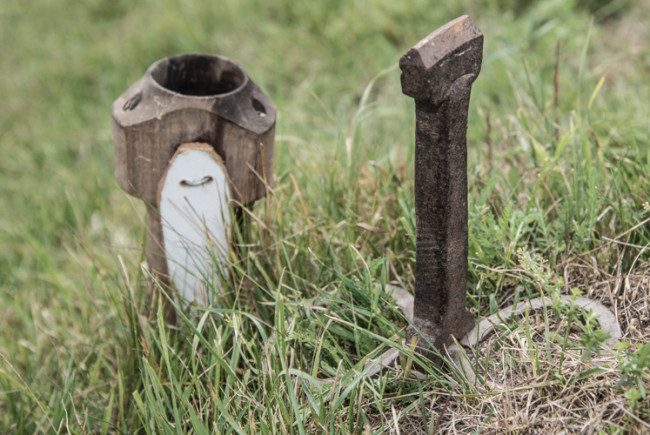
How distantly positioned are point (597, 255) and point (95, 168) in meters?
2.65


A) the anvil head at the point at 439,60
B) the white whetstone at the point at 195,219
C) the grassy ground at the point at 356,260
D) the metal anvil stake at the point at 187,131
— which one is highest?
the anvil head at the point at 439,60

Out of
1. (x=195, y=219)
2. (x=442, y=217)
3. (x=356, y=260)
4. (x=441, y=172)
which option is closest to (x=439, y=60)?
(x=441, y=172)

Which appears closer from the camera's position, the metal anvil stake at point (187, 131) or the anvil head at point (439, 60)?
the anvil head at point (439, 60)

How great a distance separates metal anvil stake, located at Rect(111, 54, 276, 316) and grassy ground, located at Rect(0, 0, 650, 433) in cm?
15

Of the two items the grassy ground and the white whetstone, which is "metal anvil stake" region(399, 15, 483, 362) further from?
the white whetstone

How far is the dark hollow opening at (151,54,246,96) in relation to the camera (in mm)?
1883

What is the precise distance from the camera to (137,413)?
1.73 meters

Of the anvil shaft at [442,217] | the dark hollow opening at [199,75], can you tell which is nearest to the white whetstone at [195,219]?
the dark hollow opening at [199,75]

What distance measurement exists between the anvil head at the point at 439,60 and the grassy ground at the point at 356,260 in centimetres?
45

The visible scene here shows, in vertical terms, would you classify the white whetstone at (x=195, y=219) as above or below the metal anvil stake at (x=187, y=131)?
below

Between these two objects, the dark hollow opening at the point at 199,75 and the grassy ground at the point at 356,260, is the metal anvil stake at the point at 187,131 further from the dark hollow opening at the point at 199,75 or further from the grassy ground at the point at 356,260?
the grassy ground at the point at 356,260

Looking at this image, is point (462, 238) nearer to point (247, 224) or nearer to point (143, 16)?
Answer: point (247, 224)

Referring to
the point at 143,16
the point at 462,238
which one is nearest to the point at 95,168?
the point at 143,16

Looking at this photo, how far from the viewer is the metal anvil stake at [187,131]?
169 cm
